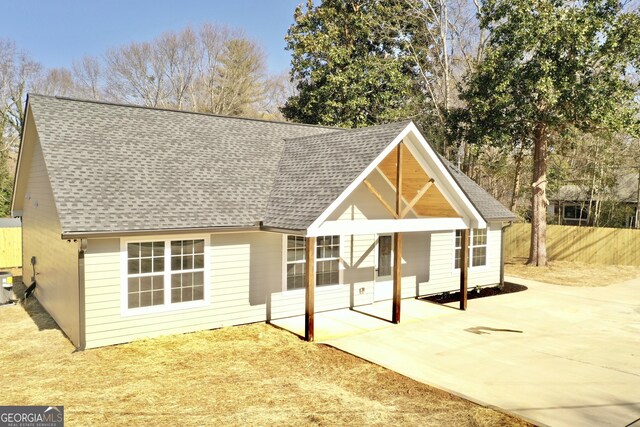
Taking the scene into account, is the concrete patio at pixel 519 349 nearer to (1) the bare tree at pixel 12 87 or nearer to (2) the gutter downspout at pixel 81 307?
(2) the gutter downspout at pixel 81 307

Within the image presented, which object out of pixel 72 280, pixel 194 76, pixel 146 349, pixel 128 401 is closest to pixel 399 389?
pixel 128 401

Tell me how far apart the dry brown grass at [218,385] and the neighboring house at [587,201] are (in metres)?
29.4

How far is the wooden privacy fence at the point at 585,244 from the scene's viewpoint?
24.5m

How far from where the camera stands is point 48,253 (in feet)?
42.7

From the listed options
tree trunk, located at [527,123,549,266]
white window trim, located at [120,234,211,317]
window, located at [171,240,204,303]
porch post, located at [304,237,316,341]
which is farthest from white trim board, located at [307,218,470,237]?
tree trunk, located at [527,123,549,266]

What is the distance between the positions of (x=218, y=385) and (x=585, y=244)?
23.9 meters

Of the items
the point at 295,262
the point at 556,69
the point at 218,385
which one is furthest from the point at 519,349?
the point at 556,69

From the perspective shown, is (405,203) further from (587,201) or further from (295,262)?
(587,201)

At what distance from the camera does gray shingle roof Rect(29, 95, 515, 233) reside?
34.9 feet

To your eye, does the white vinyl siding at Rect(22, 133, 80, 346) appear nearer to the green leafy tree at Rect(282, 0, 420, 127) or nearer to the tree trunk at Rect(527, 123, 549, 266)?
the green leafy tree at Rect(282, 0, 420, 127)

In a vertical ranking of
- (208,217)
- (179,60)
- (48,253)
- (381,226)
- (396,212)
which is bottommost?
(48,253)

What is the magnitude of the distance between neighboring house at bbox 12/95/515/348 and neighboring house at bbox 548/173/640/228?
81.6ft

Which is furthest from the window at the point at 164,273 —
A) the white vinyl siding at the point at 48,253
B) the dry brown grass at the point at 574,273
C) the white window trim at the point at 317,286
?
the dry brown grass at the point at 574,273

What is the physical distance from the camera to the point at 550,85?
20.2m
